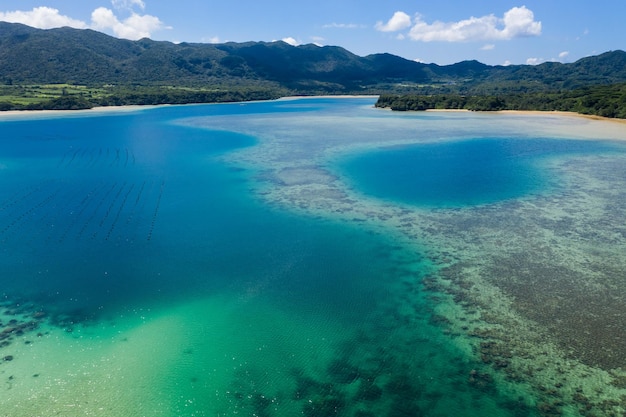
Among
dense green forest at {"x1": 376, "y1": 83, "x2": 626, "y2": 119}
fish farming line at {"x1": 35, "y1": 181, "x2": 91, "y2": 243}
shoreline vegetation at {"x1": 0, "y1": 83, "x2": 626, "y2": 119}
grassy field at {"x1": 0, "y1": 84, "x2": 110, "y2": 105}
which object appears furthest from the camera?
grassy field at {"x1": 0, "y1": 84, "x2": 110, "y2": 105}

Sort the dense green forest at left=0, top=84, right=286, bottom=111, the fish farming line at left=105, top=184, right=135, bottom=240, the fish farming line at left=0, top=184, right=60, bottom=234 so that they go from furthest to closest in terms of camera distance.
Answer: the dense green forest at left=0, top=84, right=286, bottom=111, the fish farming line at left=0, top=184, right=60, bottom=234, the fish farming line at left=105, top=184, right=135, bottom=240

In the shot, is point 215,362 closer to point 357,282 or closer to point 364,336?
point 364,336

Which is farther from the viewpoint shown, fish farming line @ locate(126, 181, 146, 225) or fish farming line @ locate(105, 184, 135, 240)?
fish farming line @ locate(126, 181, 146, 225)

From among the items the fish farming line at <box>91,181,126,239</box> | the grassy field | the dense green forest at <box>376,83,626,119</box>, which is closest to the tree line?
the grassy field

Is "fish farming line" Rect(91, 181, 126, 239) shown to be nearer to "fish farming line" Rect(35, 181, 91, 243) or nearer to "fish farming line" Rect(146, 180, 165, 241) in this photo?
"fish farming line" Rect(35, 181, 91, 243)

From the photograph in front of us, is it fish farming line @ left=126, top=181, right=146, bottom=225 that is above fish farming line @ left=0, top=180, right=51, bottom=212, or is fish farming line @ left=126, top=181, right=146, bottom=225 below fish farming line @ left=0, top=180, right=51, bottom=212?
above

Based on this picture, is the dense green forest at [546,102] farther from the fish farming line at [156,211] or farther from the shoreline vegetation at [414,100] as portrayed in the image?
the fish farming line at [156,211]

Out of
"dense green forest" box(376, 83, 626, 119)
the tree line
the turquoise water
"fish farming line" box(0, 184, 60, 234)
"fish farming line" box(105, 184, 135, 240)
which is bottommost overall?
"fish farming line" box(0, 184, 60, 234)
